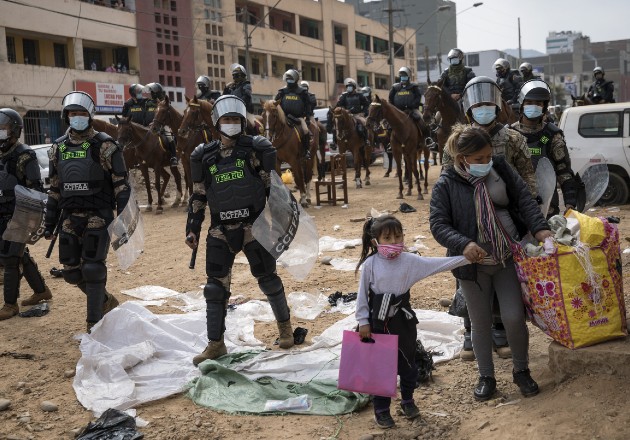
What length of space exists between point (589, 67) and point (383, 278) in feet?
337

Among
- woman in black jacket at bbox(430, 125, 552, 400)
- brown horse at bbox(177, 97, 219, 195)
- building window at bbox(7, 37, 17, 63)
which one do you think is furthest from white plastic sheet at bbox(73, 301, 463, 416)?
building window at bbox(7, 37, 17, 63)

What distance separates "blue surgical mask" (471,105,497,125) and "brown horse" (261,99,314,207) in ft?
31.3

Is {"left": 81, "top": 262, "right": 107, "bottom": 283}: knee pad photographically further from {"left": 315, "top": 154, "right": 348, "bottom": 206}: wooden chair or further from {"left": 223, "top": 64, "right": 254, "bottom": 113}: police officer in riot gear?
{"left": 315, "top": 154, "right": 348, "bottom": 206}: wooden chair

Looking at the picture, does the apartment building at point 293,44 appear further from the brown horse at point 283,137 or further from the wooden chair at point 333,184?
the brown horse at point 283,137

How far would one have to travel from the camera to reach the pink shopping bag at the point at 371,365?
4246 millimetres

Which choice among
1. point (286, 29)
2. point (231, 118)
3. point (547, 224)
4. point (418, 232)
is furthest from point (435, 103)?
point (286, 29)

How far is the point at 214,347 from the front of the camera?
5953 mm

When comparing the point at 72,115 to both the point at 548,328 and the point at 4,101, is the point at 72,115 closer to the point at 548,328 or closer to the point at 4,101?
the point at 548,328

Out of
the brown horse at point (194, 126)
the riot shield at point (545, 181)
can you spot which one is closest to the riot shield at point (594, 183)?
the riot shield at point (545, 181)

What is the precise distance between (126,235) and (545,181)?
12.1ft

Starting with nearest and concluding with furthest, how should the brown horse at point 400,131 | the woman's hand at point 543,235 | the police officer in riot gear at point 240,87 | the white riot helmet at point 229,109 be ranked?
the woman's hand at point 543,235, the white riot helmet at point 229,109, the police officer in riot gear at point 240,87, the brown horse at point 400,131

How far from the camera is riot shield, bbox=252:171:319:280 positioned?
5.92 metres

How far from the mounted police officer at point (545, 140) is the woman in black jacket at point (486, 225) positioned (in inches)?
67.1

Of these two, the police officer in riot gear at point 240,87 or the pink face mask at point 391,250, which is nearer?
the pink face mask at point 391,250
